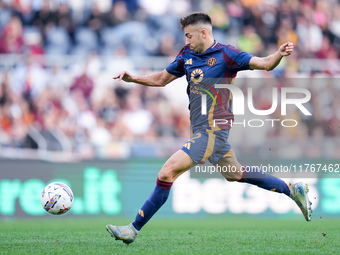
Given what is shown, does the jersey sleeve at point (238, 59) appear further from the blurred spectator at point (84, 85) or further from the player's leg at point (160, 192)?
the blurred spectator at point (84, 85)

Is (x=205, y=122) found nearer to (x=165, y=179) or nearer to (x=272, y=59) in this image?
(x=165, y=179)

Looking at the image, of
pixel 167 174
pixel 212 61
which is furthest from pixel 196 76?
pixel 167 174

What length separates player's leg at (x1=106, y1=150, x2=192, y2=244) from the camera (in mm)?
6609

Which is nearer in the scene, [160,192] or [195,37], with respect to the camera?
[160,192]

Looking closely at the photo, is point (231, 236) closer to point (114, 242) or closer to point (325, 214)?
point (114, 242)

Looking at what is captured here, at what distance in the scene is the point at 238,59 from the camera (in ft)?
22.0

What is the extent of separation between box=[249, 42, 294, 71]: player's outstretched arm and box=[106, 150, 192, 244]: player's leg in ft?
3.84

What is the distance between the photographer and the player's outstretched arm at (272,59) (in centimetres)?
619

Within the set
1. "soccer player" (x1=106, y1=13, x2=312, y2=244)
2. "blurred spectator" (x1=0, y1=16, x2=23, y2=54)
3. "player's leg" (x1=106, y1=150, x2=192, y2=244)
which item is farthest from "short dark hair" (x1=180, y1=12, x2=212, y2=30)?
"blurred spectator" (x1=0, y1=16, x2=23, y2=54)

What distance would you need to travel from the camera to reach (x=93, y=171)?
1160cm

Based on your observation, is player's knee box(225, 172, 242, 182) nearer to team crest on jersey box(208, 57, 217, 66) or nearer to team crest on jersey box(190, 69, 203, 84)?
team crest on jersey box(190, 69, 203, 84)

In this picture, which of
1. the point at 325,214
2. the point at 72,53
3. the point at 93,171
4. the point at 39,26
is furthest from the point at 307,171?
the point at 39,26

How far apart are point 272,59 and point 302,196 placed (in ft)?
5.71

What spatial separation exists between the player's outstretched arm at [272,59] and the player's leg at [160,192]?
1.17m
